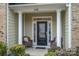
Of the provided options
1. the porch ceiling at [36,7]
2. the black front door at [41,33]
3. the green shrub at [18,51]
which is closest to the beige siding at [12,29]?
the porch ceiling at [36,7]

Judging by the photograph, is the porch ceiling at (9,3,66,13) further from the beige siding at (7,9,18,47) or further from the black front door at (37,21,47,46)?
the black front door at (37,21,47,46)

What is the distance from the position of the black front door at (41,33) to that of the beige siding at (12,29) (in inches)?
68.4

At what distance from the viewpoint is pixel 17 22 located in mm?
13164

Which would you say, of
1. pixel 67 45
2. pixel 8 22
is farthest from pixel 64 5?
pixel 8 22

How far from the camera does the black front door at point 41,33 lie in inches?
559

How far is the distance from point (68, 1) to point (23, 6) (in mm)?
2891

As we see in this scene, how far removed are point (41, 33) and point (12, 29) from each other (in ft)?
8.13

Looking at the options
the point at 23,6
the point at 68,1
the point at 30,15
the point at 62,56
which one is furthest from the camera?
the point at 30,15

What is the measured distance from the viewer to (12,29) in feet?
41.0

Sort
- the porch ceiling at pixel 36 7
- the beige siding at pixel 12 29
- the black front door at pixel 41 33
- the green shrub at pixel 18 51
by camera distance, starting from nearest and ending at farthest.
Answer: the green shrub at pixel 18 51 → the beige siding at pixel 12 29 → the porch ceiling at pixel 36 7 → the black front door at pixel 41 33

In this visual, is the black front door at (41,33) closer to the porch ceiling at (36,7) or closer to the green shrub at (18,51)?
the porch ceiling at (36,7)

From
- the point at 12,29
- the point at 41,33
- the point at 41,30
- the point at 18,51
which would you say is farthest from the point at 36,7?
the point at 18,51

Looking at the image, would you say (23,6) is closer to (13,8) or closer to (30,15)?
(13,8)

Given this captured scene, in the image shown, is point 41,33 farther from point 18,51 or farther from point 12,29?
point 18,51
